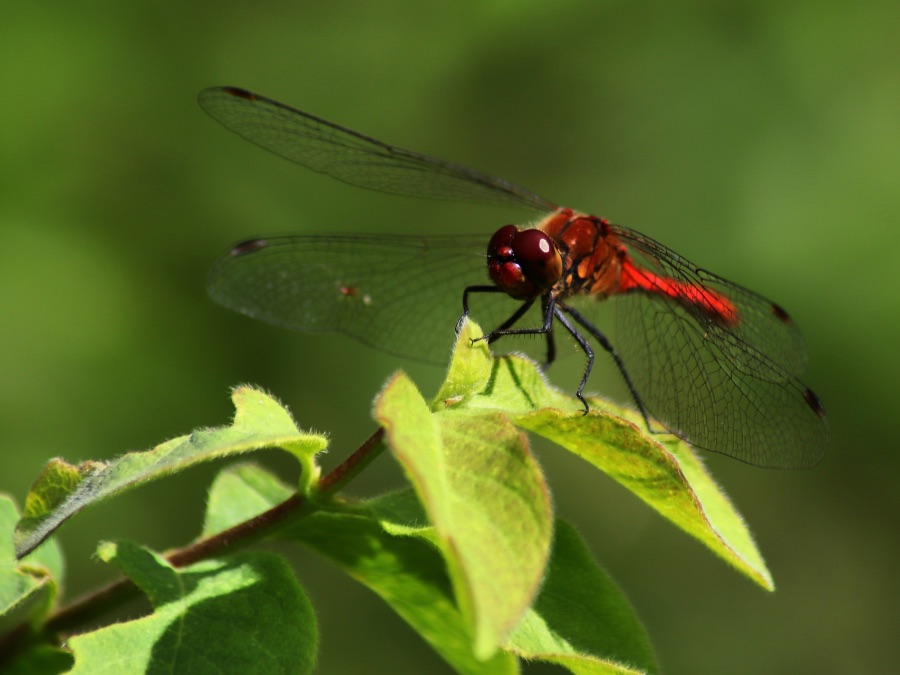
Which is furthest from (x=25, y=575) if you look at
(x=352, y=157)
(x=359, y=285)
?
(x=352, y=157)

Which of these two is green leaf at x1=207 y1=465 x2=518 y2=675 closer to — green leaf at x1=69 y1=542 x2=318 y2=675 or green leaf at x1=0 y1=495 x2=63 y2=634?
green leaf at x1=69 y1=542 x2=318 y2=675

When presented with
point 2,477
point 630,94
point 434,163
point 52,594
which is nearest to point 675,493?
point 52,594

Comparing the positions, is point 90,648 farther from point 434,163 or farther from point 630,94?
point 630,94

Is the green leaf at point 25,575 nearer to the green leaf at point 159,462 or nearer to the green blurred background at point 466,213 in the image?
the green leaf at point 159,462

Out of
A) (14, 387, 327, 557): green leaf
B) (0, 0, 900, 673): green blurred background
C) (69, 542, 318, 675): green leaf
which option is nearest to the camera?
(14, 387, 327, 557): green leaf

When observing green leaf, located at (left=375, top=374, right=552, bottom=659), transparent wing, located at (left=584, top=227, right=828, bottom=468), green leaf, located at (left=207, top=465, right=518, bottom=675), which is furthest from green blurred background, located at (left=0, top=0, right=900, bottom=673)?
green leaf, located at (left=375, top=374, right=552, bottom=659)

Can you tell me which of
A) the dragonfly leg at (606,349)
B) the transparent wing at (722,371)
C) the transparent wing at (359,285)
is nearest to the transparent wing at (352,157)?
the transparent wing at (359,285)

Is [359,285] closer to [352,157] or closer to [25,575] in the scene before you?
[352,157]
